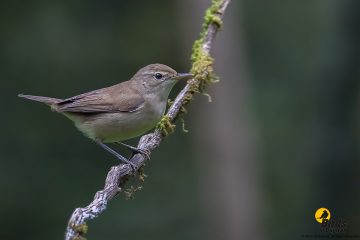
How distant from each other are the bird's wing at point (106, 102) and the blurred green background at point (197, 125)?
364cm

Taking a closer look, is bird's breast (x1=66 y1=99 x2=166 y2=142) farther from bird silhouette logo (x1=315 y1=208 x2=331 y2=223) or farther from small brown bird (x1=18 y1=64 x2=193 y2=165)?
bird silhouette logo (x1=315 y1=208 x2=331 y2=223)

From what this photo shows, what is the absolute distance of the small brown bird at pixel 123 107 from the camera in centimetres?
590

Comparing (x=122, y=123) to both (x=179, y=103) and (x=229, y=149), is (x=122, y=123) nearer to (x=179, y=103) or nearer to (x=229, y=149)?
(x=179, y=103)

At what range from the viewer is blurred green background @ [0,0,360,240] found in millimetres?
8891

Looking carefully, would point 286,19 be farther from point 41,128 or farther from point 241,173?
point 41,128

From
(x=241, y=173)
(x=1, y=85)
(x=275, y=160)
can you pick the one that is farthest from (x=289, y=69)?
(x=1, y=85)

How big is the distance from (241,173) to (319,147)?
1652mm

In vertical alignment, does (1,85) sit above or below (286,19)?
below

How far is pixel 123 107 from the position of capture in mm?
6074

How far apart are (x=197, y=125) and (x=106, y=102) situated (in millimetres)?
4653

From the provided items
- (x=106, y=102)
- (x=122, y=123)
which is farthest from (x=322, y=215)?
(x=106, y=102)

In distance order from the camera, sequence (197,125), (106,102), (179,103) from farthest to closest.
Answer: (197,125) < (106,102) < (179,103)

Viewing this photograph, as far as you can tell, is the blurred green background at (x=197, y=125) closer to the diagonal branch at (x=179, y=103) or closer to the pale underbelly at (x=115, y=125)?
the diagonal branch at (x=179, y=103)

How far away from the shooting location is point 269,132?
10.9m
